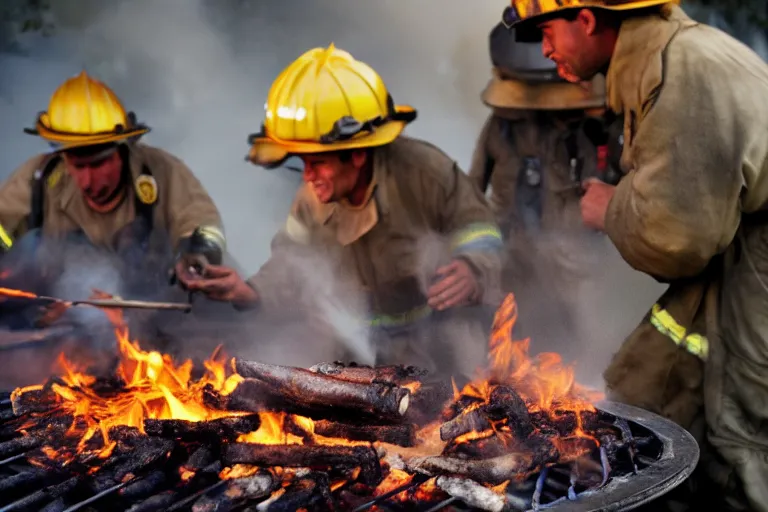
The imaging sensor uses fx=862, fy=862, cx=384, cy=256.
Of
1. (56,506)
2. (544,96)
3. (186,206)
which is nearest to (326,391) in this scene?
(56,506)

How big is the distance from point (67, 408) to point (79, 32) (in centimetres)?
595

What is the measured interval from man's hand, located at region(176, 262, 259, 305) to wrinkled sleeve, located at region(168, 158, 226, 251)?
3.26 feet

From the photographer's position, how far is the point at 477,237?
5.06 m

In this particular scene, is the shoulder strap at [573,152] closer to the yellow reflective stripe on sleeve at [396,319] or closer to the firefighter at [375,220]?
the firefighter at [375,220]

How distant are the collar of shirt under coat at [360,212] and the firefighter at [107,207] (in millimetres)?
1146

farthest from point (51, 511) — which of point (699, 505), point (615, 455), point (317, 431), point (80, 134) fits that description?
point (80, 134)

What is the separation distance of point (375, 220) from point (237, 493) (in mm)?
2571

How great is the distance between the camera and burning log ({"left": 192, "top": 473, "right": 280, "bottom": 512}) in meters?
2.76

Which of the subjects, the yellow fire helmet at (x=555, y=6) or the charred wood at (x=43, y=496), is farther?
the yellow fire helmet at (x=555, y=6)

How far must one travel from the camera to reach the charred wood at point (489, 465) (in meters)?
2.92

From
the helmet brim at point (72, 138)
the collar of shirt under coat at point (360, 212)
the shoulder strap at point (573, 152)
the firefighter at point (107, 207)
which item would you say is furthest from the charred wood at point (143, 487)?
the shoulder strap at point (573, 152)

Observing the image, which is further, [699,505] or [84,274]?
[84,274]

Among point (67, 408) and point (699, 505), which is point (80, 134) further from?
point (699, 505)

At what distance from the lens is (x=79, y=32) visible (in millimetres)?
8703
